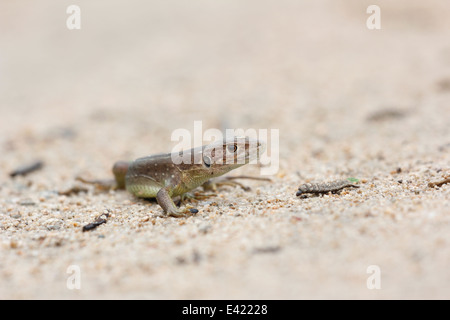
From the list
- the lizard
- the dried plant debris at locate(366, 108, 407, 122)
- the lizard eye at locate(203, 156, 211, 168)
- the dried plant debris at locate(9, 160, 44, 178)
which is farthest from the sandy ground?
the lizard eye at locate(203, 156, 211, 168)

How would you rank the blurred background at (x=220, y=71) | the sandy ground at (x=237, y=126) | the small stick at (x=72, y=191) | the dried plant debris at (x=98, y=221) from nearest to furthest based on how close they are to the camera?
1. the sandy ground at (x=237, y=126)
2. the dried plant debris at (x=98, y=221)
3. the small stick at (x=72, y=191)
4. the blurred background at (x=220, y=71)

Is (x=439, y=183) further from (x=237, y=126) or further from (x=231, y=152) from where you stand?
(x=237, y=126)

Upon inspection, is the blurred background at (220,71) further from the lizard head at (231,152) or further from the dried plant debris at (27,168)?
the lizard head at (231,152)

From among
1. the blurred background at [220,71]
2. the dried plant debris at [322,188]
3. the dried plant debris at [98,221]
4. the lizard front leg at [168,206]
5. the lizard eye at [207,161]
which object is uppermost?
the blurred background at [220,71]

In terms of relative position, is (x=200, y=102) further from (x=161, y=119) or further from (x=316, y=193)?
(x=316, y=193)

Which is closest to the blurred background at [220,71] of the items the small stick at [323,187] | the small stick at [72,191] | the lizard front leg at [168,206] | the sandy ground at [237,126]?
the sandy ground at [237,126]

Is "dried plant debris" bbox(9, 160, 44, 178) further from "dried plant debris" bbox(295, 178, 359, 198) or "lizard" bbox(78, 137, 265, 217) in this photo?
"dried plant debris" bbox(295, 178, 359, 198)
